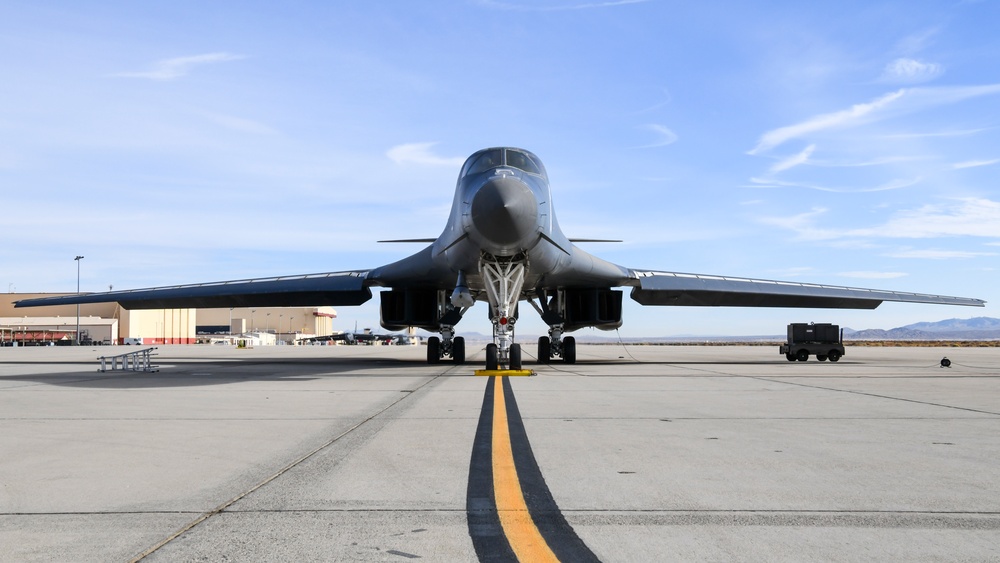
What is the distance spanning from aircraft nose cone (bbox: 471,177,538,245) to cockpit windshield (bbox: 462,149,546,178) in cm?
163

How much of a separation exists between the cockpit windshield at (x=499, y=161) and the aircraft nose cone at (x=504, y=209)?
1.63 m

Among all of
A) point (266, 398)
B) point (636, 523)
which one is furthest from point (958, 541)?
point (266, 398)

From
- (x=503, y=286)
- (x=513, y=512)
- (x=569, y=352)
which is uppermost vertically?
(x=503, y=286)

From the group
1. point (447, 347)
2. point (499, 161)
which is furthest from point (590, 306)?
point (499, 161)

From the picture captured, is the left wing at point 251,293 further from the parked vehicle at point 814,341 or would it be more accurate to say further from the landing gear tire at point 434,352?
the parked vehicle at point 814,341

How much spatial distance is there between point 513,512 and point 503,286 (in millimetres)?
12323

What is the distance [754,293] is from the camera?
76.6ft

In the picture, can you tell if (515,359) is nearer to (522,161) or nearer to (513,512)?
(522,161)

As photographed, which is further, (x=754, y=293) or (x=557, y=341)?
(x=754, y=293)

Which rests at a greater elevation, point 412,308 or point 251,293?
point 251,293

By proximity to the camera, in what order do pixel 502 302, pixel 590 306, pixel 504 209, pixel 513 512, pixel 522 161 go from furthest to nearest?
pixel 590 306 < pixel 522 161 < pixel 502 302 < pixel 504 209 < pixel 513 512

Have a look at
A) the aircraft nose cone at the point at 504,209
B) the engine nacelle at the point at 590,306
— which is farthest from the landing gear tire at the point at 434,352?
the aircraft nose cone at the point at 504,209

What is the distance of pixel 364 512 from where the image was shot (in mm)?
3588

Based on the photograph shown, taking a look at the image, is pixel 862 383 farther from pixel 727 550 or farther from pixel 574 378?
pixel 727 550
